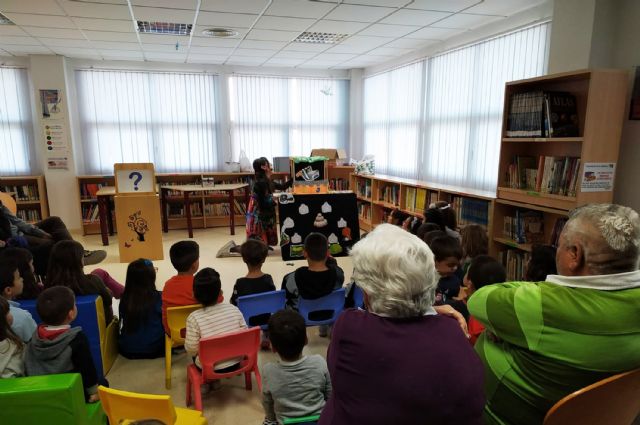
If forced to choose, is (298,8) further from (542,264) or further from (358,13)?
(542,264)

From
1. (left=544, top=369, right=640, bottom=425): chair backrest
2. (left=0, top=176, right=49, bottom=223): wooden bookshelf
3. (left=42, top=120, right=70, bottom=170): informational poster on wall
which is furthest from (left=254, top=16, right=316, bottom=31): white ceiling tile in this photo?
(left=0, top=176, right=49, bottom=223): wooden bookshelf

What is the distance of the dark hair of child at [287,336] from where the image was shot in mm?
1736

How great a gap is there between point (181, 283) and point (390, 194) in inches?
159

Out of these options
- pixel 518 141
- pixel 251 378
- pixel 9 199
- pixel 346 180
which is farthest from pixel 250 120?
pixel 251 378

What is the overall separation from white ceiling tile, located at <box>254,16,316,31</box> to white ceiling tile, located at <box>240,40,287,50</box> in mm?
775

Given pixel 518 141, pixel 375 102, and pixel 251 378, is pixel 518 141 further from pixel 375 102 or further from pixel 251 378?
pixel 375 102

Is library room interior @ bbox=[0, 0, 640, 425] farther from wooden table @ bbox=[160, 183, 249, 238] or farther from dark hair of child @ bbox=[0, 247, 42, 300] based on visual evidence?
wooden table @ bbox=[160, 183, 249, 238]

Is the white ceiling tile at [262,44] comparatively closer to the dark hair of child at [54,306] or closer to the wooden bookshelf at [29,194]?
the wooden bookshelf at [29,194]

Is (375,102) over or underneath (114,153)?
over

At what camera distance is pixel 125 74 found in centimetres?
717

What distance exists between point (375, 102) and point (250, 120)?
2.44 m

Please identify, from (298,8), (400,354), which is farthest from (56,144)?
(400,354)

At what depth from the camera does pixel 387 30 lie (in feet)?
16.6

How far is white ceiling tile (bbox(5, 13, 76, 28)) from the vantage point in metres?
4.38
